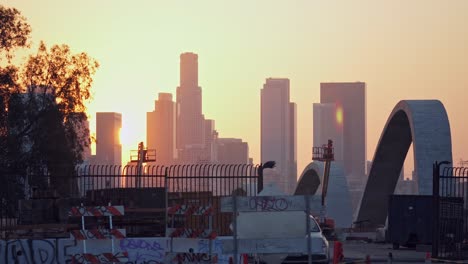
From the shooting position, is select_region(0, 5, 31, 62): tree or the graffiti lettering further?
select_region(0, 5, 31, 62): tree

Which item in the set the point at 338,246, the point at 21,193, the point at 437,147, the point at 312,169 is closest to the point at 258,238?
the point at 338,246

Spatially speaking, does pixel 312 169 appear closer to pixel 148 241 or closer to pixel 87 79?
pixel 87 79

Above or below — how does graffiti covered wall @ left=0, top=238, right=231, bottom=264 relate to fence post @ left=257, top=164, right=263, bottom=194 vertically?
below

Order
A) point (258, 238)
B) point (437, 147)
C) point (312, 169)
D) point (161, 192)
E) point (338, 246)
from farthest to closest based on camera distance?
point (312, 169), point (437, 147), point (161, 192), point (338, 246), point (258, 238)

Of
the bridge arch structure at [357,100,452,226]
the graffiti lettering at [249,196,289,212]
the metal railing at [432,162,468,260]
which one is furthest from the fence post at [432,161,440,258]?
the bridge arch structure at [357,100,452,226]

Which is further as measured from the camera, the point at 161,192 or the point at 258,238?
the point at 161,192

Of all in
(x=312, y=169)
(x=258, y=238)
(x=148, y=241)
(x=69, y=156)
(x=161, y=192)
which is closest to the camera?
(x=258, y=238)

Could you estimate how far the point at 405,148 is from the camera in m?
85.6

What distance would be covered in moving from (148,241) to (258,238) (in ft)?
22.4

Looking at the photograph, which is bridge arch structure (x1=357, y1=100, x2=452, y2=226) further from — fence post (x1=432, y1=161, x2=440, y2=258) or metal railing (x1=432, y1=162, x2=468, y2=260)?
fence post (x1=432, y1=161, x2=440, y2=258)

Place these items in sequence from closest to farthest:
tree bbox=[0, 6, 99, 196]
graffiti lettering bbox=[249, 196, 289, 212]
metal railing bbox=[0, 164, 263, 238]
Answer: graffiti lettering bbox=[249, 196, 289, 212]
metal railing bbox=[0, 164, 263, 238]
tree bbox=[0, 6, 99, 196]

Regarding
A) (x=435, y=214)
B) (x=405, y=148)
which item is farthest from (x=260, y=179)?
(x=405, y=148)

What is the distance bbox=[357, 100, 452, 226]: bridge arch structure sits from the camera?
67562 millimetres

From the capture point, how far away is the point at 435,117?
7006cm
